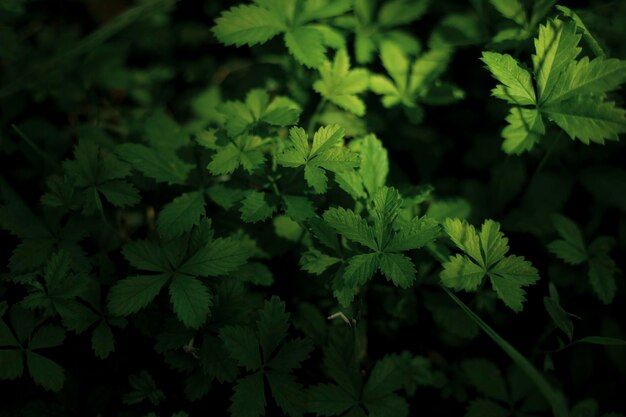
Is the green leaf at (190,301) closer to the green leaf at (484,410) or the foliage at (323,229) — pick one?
the foliage at (323,229)

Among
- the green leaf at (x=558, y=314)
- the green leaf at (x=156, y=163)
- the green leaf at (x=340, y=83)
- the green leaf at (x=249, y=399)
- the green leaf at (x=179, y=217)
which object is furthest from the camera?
the green leaf at (x=340, y=83)

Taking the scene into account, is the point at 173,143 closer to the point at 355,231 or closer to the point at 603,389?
the point at 355,231

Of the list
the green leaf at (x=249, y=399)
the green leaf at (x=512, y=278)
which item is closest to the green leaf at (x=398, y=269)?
the green leaf at (x=512, y=278)

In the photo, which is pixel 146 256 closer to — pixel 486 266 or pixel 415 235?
pixel 415 235

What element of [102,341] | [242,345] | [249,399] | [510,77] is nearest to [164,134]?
[102,341]

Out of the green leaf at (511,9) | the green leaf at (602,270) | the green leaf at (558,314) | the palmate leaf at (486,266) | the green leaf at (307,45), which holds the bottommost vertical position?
the green leaf at (602,270)

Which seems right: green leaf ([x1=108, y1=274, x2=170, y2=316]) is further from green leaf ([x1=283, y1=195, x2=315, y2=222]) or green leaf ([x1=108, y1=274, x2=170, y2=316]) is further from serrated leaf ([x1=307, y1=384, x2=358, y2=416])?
serrated leaf ([x1=307, y1=384, x2=358, y2=416])

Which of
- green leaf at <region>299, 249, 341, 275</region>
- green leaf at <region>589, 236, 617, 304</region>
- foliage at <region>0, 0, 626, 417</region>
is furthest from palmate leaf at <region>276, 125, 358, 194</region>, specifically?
green leaf at <region>589, 236, 617, 304</region>
